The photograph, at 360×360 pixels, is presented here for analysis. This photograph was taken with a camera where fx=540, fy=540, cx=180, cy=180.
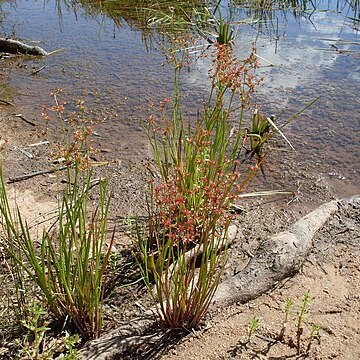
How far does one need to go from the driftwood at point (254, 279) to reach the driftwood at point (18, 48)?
4713mm

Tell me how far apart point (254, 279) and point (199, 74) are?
386cm

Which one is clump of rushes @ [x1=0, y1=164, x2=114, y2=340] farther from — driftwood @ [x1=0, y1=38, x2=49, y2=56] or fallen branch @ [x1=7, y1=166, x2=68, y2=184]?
driftwood @ [x1=0, y1=38, x2=49, y2=56]

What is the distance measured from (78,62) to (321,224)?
4.28 metres

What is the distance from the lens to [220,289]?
2832mm

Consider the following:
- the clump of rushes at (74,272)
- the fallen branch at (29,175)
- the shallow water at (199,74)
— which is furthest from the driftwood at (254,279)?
the fallen branch at (29,175)

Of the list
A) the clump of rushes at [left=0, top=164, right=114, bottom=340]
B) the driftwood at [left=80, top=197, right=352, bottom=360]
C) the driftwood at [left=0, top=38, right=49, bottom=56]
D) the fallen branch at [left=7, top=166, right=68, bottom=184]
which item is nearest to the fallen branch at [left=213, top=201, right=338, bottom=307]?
the driftwood at [left=80, top=197, right=352, bottom=360]

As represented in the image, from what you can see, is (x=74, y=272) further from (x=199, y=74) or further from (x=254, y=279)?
(x=199, y=74)

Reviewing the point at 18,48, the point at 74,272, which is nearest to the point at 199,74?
the point at 18,48

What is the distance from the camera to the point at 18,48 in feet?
22.8

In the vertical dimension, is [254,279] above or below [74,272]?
below

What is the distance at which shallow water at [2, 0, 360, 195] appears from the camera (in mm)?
4980

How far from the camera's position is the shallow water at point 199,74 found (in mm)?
4980

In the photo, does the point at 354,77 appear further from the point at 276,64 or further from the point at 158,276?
the point at 158,276

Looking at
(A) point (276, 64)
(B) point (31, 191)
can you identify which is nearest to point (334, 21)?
(A) point (276, 64)
